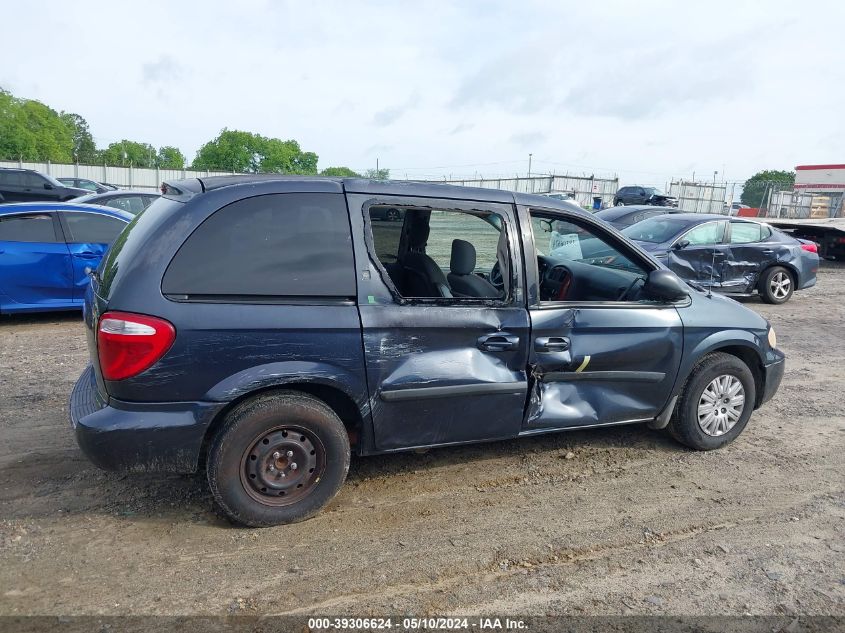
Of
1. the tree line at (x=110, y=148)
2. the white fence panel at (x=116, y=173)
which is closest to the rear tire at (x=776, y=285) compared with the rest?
the white fence panel at (x=116, y=173)

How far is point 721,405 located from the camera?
470 cm

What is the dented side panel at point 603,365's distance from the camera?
4.02m

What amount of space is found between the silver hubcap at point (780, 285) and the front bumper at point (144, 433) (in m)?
11.0

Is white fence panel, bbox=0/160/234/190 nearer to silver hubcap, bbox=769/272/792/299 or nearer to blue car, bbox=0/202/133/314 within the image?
blue car, bbox=0/202/133/314

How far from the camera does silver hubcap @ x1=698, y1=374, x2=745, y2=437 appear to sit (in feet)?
15.2

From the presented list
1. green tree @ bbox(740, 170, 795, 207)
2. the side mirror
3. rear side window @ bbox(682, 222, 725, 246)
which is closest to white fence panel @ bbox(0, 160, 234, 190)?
green tree @ bbox(740, 170, 795, 207)

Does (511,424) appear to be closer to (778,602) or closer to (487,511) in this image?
(487,511)

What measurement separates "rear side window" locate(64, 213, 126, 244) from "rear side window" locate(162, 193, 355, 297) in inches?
222

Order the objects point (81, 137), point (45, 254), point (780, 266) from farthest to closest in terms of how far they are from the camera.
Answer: point (81, 137) → point (780, 266) → point (45, 254)

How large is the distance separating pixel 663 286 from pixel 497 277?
3.65 ft

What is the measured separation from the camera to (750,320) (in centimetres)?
472

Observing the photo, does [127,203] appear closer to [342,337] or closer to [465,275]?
[465,275]

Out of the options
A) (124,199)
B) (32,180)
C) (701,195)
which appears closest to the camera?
(124,199)

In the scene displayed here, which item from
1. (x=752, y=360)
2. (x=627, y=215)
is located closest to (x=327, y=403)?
(x=752, y=360)
